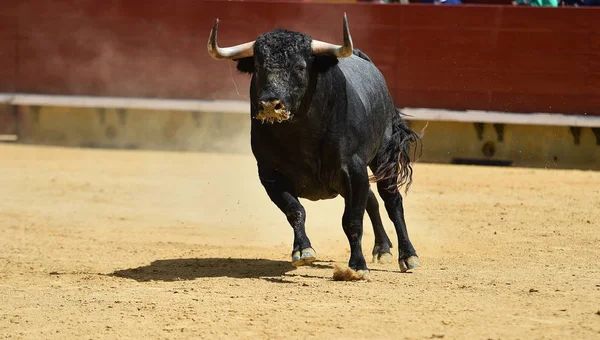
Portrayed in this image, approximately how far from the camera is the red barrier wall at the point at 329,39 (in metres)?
11.3

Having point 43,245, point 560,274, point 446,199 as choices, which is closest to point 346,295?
point 560,274

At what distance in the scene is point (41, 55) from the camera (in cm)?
1252

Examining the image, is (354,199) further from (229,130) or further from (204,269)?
(229,130)

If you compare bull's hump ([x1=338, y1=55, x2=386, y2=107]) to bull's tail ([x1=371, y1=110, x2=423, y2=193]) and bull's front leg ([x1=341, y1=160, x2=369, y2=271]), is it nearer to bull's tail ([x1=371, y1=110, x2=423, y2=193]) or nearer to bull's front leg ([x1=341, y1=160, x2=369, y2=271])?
bull's tail ([x1=371, y1=110, x2=423, y2=193])

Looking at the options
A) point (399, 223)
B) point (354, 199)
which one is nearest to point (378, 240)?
point (399, 223)

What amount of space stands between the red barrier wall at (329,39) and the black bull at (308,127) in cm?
546

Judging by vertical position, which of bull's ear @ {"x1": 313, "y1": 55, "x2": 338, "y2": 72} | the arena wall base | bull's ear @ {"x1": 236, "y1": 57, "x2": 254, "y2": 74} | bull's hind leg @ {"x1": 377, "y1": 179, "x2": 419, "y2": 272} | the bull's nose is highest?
bull's ear @ {"x1": 313, "y1": 55, "x2": 338, "y2": 72}

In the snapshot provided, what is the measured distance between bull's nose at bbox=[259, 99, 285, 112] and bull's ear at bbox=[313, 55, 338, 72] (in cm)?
48

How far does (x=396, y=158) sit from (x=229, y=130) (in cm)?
539

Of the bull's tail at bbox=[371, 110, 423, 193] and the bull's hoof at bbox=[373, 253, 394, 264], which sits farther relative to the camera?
the bull's hoof at bbox=[373, 253, 394, 264]

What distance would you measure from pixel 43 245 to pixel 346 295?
2.71m

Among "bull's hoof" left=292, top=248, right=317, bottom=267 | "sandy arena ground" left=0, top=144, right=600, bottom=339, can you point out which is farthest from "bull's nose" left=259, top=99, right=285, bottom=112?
"sandy arena ground" left=0, top=144, right=600, bottom=339

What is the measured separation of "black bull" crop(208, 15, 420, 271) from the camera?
5539 millimetres

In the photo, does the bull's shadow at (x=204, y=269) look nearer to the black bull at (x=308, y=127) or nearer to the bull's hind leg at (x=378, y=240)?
the black bull at (x=308, y=127)
